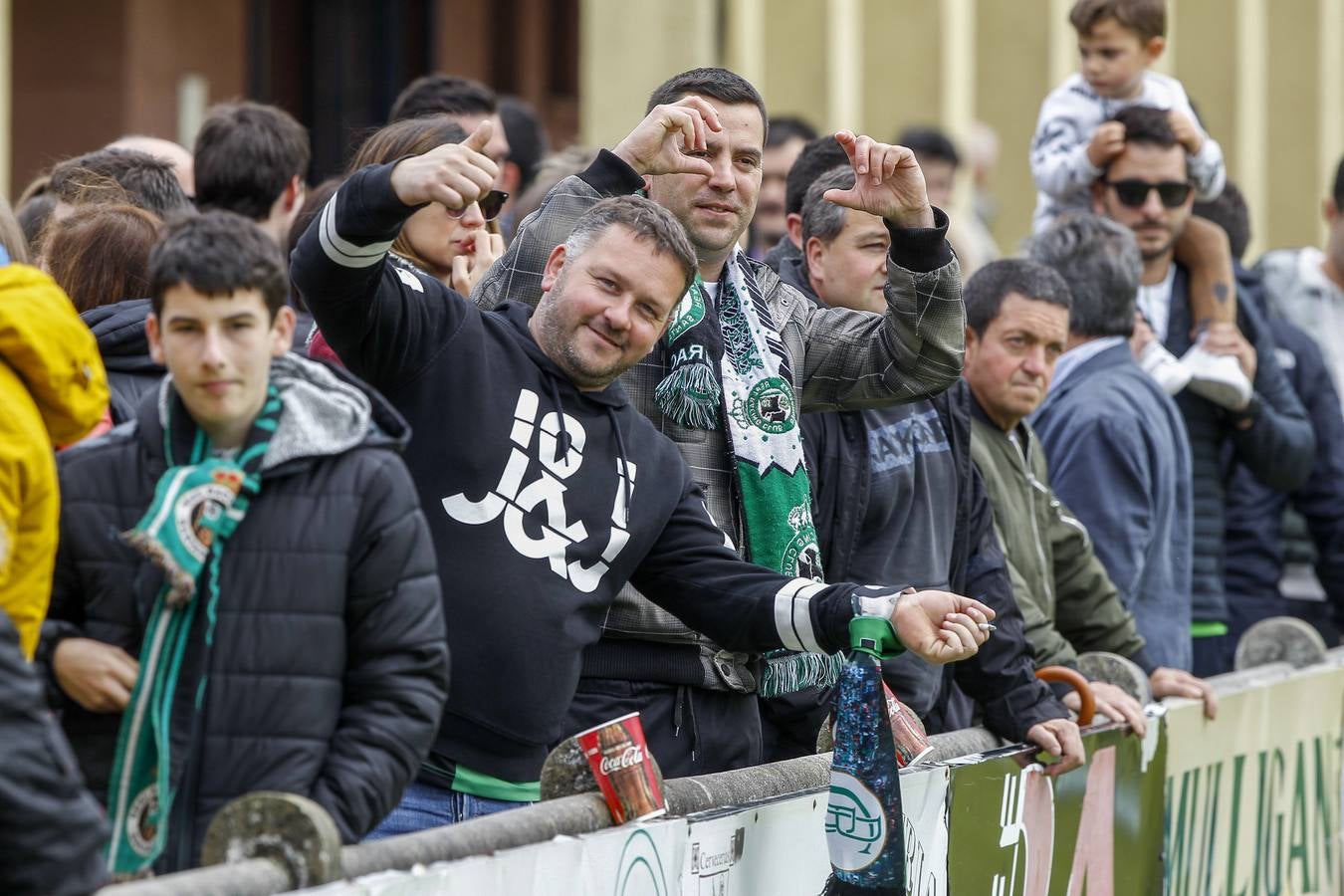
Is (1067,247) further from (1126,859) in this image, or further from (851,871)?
(851,871)

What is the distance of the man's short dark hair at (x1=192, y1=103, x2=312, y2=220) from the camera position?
519cm

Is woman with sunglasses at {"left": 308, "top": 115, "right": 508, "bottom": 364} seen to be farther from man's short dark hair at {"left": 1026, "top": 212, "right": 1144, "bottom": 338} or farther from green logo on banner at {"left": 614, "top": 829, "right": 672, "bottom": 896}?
man's short dark hair at {"left": 1026, "top": 212, "right": 1144, "bottom": 338}

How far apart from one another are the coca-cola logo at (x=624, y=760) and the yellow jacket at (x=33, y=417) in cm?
92

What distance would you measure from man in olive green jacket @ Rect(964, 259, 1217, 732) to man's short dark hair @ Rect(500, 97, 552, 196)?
2.38 metres

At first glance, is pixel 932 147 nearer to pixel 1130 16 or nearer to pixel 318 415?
pixel 1130 16

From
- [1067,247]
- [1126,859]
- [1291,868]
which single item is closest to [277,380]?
[1126,859]

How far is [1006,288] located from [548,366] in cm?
205

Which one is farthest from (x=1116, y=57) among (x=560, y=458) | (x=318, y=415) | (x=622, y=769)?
(x=318, y=415)

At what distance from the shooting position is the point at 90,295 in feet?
12.3

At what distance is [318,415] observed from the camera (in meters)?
2.91

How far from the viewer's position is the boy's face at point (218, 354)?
9.20ft

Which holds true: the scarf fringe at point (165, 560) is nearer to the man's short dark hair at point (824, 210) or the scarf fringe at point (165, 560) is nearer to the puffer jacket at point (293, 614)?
the puffer jacket at point (293, 614)

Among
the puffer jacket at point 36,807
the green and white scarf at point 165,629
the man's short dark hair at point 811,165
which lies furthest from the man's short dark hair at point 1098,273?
the puffer jacket at point 36,807

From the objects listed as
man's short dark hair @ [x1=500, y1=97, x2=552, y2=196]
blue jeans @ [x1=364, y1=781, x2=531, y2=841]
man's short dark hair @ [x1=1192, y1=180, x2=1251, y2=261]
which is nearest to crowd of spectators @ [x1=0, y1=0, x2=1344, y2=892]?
blue jeans @ [x1=364, y1=781, x2=531, y2=841]
